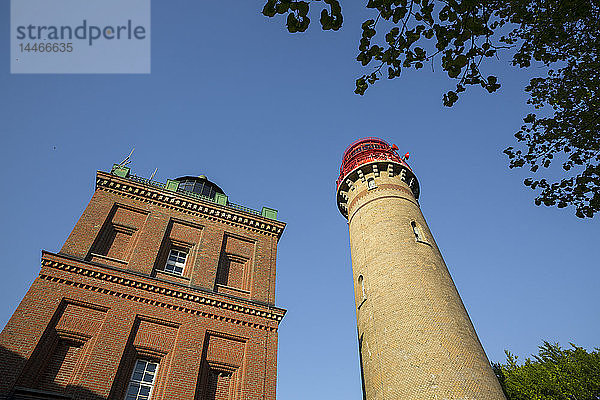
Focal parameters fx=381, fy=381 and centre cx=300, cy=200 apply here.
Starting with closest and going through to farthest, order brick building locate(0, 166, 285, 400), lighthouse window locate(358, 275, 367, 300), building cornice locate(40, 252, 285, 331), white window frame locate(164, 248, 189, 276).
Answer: brick building locate(0, 166, 285, 400) → building cornice locate(40, 252, 285, 331) → white window frame locate(164, 248, 189, 276) → lighthouse window locate(358, 275, 367, 300)

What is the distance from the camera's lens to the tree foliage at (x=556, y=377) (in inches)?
878

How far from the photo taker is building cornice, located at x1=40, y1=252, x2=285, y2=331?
1333 cm

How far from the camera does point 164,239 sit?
53.5ft

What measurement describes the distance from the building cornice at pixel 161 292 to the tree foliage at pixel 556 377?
18292 mm

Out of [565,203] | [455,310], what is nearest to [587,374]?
[455,310]

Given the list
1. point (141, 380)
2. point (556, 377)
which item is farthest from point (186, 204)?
point (556, 377)

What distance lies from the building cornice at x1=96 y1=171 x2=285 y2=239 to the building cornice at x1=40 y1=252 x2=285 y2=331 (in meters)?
4.29

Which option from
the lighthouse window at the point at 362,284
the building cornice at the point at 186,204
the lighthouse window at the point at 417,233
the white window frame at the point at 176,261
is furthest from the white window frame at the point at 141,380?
the lighthouse window at the point at 417,233

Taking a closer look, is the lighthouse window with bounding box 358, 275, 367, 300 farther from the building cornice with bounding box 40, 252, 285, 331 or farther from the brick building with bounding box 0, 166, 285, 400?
the building cornice with bounding box 40, 252, 285, 331

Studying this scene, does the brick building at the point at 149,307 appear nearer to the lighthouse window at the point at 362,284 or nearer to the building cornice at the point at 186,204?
the building cornice at the point at 186,204

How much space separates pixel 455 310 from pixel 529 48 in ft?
38.6

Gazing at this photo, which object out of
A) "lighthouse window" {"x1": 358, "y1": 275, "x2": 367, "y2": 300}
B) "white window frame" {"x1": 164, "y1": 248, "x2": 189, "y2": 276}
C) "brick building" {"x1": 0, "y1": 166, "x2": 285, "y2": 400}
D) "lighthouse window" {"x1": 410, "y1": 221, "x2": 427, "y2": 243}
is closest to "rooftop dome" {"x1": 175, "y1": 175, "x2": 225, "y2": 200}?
"brick building" {"x1": 0, "y1": 166, "x2": 285, "y2": 400}

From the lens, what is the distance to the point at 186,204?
17828 mm

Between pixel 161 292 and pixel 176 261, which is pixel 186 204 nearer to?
pixel 176 261
